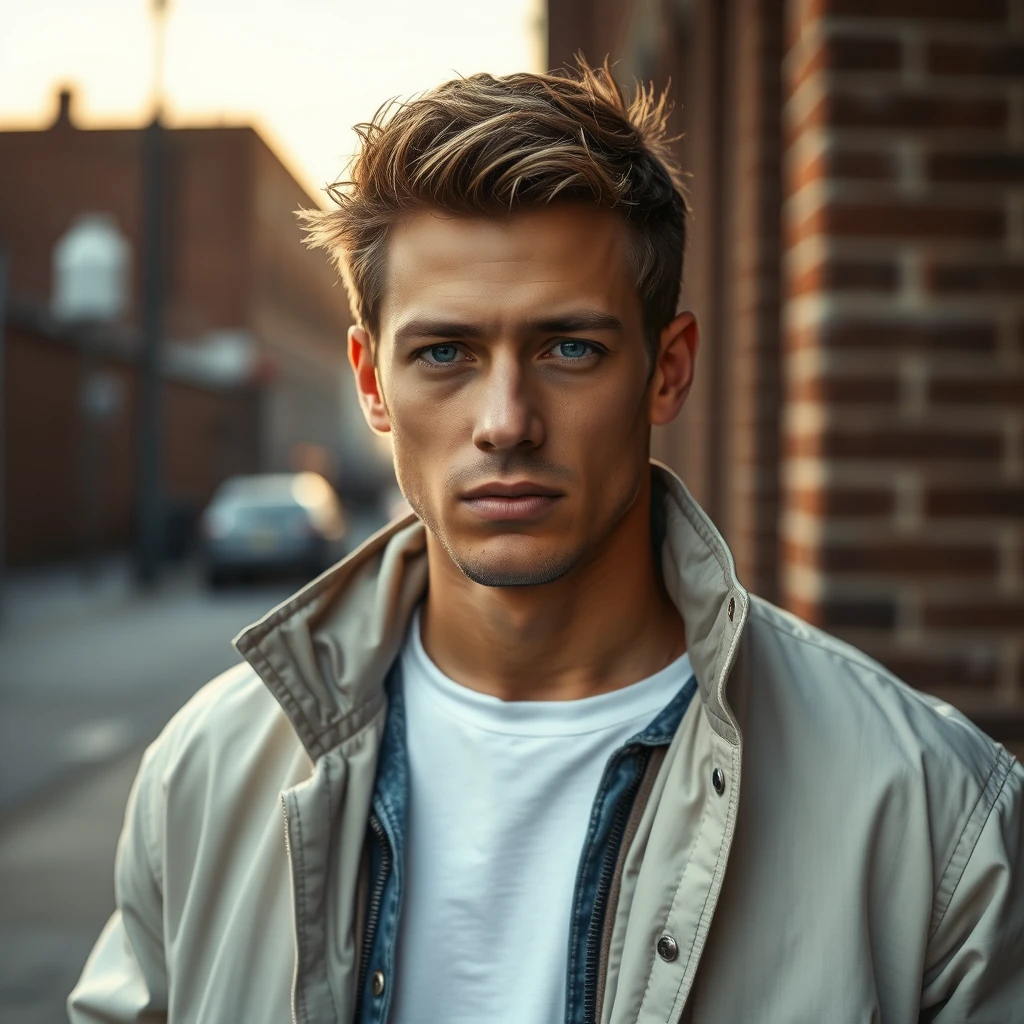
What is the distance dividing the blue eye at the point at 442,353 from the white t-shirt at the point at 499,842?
582mm

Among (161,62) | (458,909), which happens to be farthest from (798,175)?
(161,62)

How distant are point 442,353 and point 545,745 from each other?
671mm

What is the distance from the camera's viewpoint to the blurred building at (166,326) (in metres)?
21.2

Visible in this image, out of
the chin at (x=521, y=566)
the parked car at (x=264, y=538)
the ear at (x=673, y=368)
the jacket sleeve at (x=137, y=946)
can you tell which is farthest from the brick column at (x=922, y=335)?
the parked car at (x=264, y=538)

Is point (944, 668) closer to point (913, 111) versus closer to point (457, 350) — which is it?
point (913, 111)

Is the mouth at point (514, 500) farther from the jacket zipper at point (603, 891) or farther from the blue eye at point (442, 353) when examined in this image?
the jacket zipper at point (603, 891)

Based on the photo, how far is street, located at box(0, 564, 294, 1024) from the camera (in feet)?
15.4

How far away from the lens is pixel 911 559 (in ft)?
8.99

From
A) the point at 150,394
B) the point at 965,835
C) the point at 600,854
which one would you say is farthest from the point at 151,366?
the point at 965,835

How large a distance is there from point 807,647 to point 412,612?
0.75 meters

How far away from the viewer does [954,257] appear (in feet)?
8.89

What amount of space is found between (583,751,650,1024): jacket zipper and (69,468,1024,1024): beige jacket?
0.03m

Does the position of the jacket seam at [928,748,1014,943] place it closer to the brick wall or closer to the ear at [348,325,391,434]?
the ear at [348,325,391,434]

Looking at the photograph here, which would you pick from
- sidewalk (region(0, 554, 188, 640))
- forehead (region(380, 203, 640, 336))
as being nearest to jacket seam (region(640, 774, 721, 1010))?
forehead (region(380, 203, 640, 336))
